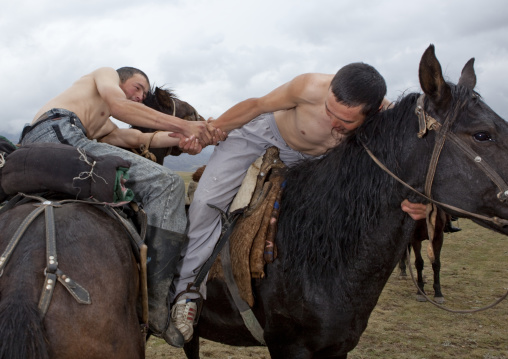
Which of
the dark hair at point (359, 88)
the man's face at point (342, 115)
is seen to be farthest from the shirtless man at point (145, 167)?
the dark hair at point (359, 88)

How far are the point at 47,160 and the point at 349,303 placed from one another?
2.11m

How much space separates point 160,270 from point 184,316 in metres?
0.47

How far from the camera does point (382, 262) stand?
286cm

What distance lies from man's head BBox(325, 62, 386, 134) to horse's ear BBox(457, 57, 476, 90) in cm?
54

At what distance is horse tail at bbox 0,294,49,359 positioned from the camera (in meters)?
1.73

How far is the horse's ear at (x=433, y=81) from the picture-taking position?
2.41 metres

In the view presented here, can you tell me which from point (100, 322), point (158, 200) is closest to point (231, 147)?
point (158, 200)

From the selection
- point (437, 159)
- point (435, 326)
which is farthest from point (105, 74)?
point (435, 326)

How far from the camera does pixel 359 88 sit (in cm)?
283

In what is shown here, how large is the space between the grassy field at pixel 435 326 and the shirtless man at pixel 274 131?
3038mm

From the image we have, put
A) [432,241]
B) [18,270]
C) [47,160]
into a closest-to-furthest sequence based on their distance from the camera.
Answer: [18,270] < [47,160] < [432,241]

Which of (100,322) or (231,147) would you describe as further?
(231,147)

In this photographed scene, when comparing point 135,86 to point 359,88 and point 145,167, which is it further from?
point 359,88

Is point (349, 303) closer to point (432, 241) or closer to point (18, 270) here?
point (432, 241)
